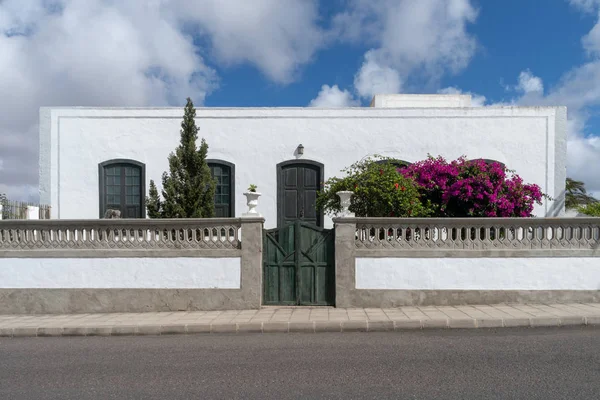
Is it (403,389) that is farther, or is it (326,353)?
(326,353)

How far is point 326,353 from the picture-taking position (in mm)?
5883

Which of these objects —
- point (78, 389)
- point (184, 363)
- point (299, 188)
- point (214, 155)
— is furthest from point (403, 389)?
point (214, 155)

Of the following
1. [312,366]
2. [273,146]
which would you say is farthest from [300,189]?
[312,366]

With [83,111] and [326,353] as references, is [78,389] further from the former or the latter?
[83,111]

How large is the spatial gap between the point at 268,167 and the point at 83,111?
5.71 metres

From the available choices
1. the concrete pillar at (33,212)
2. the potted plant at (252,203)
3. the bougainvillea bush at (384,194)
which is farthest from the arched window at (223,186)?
the potted plant at (252,203)

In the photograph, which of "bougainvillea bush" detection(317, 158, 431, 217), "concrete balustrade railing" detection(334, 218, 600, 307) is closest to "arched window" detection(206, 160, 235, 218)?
"bougainvillea bush" detection(317, 158, 431, 217)

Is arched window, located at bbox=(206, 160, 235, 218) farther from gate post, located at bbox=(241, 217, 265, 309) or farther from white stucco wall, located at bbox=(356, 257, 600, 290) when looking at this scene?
white stucco wall, located at bbox=(356, 257, 600, 290)

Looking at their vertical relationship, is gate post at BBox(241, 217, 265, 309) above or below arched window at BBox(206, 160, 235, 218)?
below

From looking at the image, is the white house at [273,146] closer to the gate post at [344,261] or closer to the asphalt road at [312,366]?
the gate post at [344,261]

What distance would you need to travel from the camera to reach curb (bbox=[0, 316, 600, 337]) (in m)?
7.10

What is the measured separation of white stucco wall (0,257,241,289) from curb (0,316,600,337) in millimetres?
1203

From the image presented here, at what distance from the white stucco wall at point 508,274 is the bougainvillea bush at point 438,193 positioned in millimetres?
1536

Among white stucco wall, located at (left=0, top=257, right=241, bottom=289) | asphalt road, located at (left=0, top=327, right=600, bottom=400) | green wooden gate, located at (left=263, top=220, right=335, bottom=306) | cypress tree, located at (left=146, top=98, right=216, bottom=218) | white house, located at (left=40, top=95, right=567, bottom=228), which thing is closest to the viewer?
asphalt road, located at (left=0, top=327, right=600, bottom=400)
